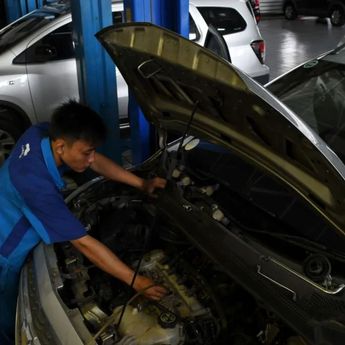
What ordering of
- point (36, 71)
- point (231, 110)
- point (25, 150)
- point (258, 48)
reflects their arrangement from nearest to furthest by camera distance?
point (231, 110) < point (25, 150) < point (36, 71) < point (258, 48)

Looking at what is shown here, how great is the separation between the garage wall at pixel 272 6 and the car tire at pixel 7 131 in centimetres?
1382

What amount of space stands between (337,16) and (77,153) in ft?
44.1

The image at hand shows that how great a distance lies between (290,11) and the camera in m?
15.6

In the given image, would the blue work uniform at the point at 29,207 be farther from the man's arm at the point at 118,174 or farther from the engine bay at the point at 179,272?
the man's arm at the point at 118,174

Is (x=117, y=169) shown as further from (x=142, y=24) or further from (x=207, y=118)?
(x=142, y=24)

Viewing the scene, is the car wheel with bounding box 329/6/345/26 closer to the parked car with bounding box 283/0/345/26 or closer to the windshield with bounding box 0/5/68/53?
the parked car with bounding box 283/0/345/26

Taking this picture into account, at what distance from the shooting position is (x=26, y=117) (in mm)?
4613

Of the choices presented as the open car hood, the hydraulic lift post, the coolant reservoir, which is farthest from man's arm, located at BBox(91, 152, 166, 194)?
the hydraulic lift post

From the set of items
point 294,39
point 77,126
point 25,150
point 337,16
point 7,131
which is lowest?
point 294,39

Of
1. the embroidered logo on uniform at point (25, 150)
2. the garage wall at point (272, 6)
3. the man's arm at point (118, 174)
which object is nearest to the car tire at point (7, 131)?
the man's arm at point (118, 174)

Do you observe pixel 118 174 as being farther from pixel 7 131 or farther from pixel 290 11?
pixel 290 11

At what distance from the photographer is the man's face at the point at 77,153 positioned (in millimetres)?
1878

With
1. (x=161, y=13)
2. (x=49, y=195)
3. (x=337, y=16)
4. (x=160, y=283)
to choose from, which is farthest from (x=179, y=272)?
(x=337, y=16)

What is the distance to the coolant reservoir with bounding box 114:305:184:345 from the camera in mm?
1620
